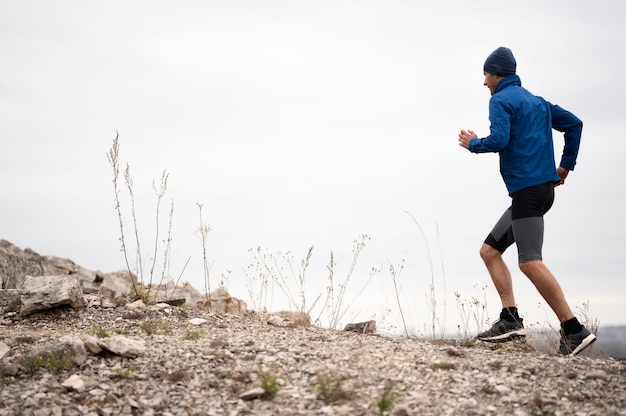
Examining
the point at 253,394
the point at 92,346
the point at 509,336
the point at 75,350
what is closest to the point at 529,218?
the point at 509,336

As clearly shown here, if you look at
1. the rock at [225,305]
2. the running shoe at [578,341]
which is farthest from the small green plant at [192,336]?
the running shoe at [578,341]

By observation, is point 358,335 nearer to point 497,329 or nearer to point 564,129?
point 497,329

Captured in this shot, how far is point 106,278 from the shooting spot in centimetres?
1609

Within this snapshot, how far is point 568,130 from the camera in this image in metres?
8.03

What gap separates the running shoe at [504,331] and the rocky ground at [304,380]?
1.63 ft

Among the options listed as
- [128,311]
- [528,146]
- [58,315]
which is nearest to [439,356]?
[528,146]

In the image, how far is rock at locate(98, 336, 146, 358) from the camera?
21.8ft

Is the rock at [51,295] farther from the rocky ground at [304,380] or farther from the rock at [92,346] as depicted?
the rock at [92,346]

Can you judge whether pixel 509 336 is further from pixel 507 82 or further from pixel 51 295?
pixel 51 295

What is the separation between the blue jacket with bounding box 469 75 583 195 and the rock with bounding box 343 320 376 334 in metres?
2.61

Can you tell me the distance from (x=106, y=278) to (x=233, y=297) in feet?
19.4

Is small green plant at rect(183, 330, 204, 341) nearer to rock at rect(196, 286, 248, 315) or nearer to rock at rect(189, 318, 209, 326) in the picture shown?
rock at rect(189, 318, 209, 326)

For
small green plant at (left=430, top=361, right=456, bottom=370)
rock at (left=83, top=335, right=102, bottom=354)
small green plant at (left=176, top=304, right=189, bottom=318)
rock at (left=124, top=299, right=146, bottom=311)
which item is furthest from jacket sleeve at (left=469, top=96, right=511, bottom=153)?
rock at (left=124, top=299, right=146, bottom=311)

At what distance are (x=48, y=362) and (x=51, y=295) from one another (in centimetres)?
343
